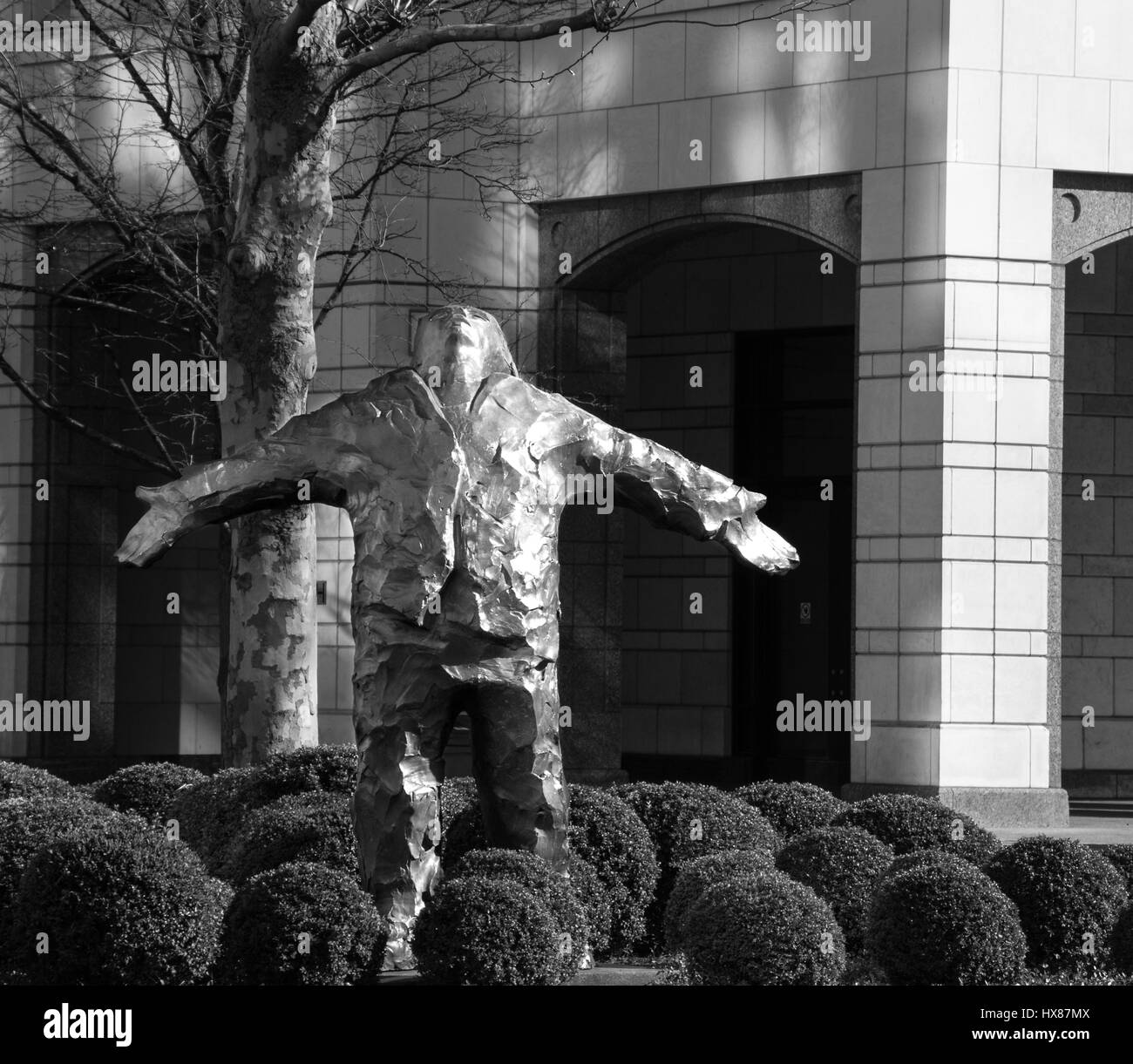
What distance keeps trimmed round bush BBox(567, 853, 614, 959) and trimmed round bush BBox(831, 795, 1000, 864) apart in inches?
57.2

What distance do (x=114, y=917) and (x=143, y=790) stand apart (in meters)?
3.63

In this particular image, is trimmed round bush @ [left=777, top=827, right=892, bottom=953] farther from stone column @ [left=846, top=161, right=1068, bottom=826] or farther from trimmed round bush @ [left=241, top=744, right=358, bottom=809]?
stone column @ [left=846, top=161, right=1068, bottom=826]

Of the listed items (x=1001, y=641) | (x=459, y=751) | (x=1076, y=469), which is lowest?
(x=459, y=751)

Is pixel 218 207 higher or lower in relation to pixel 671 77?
lower

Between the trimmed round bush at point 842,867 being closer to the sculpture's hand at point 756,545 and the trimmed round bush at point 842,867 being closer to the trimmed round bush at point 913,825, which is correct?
the trimmed round bush at point 913,825

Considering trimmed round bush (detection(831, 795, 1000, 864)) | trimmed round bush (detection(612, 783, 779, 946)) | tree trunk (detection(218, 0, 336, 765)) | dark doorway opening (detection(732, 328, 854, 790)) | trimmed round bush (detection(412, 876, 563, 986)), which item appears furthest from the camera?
dark doorway opening (detection(732, 328, 854, 790))

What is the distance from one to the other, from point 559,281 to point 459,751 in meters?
3.87

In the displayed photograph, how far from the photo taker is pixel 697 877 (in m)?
7.33

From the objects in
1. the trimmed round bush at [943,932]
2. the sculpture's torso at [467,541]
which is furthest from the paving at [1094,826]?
the sculpture's torso at [467,541]

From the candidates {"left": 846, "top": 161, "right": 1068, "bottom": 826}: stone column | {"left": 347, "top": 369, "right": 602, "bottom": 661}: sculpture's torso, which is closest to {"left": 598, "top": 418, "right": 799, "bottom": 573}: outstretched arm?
{"left": 347, "top": 369, "right": 602, "bottom": 661}: sculpture's torso

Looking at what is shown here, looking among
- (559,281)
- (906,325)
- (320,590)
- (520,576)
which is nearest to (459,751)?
(320,590)

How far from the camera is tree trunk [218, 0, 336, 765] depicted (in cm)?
990
